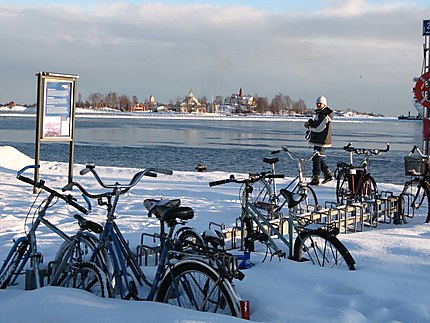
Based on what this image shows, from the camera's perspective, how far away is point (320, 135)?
10.7 m

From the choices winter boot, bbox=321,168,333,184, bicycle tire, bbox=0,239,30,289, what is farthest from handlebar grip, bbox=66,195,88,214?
winter boot, bbox=321,168,333,184

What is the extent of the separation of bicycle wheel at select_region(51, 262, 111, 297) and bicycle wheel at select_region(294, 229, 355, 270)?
71.9 inches

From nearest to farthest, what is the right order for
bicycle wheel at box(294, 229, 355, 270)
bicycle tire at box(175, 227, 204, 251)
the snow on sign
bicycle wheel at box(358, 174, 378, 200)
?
bicycle tire at box(175, 227, 204, 251) < bicycle wheel at box(294, 229, 355, 270) < bicycle wheel at box(358, 174, 378, 200) < the snow on sign

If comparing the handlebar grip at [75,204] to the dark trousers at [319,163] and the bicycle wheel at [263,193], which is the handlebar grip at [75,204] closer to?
the bicycle wheel at [263,193]

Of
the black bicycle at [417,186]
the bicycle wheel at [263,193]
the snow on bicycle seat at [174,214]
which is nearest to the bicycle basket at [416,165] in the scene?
the black bicycle at [417,186]

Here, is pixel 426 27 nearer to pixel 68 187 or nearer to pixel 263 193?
pixel 263 193

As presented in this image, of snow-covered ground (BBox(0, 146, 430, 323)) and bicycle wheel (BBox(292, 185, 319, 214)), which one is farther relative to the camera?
bicycle wheel (BBox(292, 185, 319, 214))

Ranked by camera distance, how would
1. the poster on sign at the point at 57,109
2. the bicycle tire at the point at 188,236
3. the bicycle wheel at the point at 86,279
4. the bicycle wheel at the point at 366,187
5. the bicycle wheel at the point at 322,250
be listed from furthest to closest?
the poster on sign at the point at 57,109
the bicycle wheel at the point at 366,187
the bicycle wheel at the point at 322,250
the bicycle tire at the point at 188,236
the bicycle wheel at the point at 86,279

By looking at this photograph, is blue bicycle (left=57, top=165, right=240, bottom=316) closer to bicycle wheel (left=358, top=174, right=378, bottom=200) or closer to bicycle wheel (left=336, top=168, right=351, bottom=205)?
bicycle wheel (left=336, top=168, right=351, bottom=205)

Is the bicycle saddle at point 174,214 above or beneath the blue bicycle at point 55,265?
above

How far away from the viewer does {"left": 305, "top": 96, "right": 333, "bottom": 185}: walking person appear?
10641 millimetres

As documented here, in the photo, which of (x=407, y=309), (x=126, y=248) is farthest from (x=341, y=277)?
(x=126, y=248)

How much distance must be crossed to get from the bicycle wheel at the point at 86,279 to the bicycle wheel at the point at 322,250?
1.83 meters

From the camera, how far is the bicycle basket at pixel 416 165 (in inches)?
331
